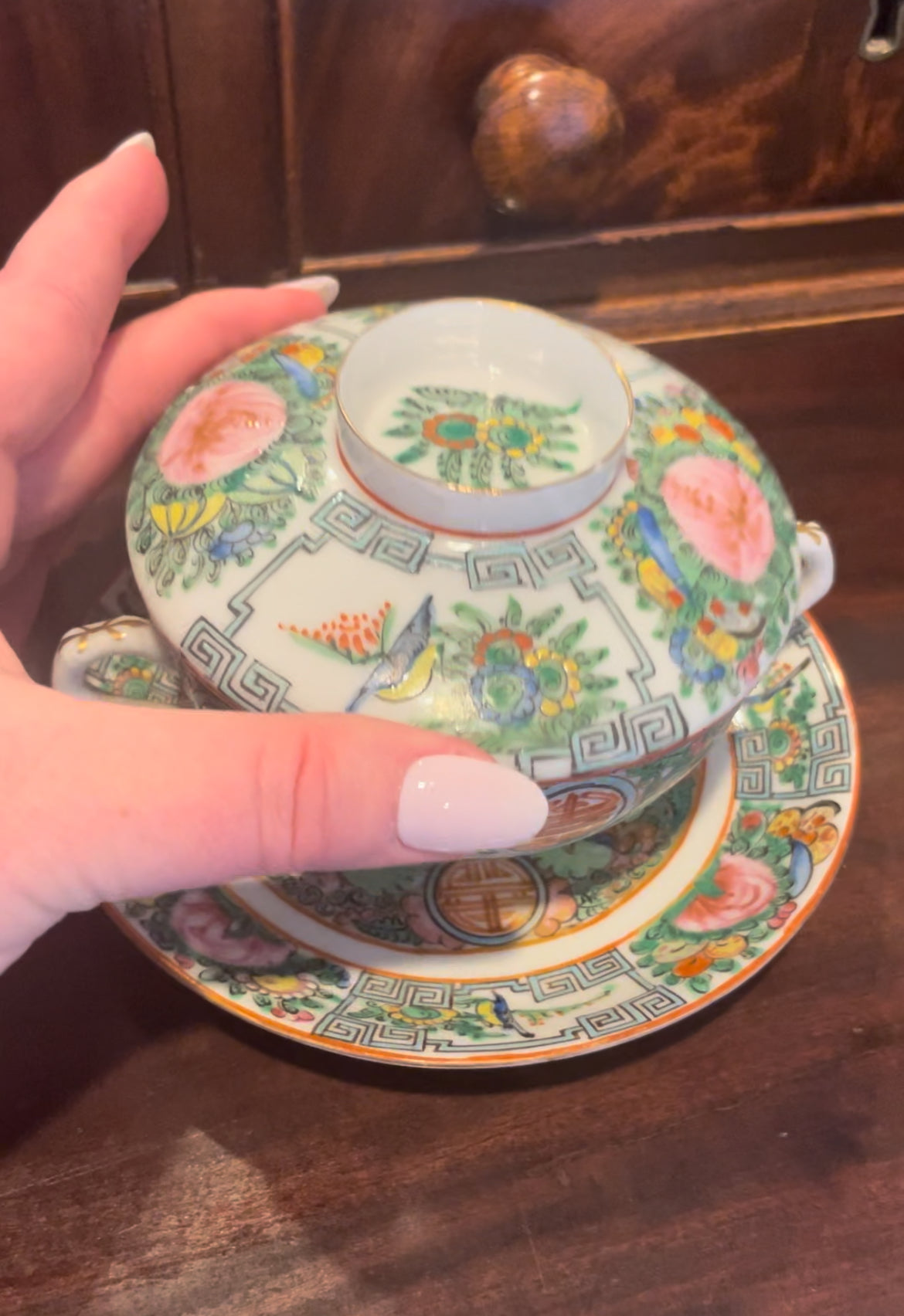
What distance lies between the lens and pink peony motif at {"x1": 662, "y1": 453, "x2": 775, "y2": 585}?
0.48m

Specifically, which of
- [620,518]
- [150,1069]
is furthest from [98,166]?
[150,1069]

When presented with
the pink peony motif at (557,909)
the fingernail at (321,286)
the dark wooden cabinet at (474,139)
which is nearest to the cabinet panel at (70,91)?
the dark wooden cabinet at (474,139)

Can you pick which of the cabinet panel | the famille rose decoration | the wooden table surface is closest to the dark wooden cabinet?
the cabinet panel

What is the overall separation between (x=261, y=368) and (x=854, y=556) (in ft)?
1.42

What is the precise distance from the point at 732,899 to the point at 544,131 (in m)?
0.45

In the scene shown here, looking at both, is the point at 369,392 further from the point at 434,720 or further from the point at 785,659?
the point at 785,659

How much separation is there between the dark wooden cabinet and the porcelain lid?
0.82 feet

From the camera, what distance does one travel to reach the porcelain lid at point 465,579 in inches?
17.4

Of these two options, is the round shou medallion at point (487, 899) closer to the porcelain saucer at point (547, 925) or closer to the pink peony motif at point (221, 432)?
the porcelain saucer at point (547, 925)

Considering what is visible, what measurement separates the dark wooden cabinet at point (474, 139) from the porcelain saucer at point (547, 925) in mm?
336

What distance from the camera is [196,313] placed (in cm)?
60

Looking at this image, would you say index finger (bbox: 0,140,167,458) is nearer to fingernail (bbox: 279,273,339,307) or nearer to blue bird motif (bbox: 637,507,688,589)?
fingernail (bbox: 279,273,339,307)

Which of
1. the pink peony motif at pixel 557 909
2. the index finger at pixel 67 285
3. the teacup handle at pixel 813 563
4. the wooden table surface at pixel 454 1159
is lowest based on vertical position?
the wooden table surface at pixel 454 1159

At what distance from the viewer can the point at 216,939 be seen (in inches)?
20.7
